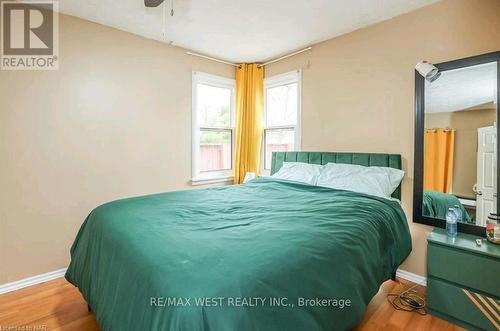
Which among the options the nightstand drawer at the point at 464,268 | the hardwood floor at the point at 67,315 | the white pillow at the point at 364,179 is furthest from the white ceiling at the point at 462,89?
the hardwood floor at the point at 67,315

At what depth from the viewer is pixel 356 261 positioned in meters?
1.38

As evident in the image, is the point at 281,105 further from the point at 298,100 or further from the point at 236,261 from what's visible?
the point at 236,261

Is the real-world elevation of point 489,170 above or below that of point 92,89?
below

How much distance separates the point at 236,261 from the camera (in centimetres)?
104

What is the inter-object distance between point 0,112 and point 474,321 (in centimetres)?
400

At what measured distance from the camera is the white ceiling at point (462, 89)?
6.48 feet

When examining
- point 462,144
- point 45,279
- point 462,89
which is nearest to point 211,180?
point 45,279

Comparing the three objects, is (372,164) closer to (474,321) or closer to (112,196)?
(474,321)

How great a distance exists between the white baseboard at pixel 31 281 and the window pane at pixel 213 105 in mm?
2355

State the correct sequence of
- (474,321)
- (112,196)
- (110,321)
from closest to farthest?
(110,321) < (474,321) < (112,196)

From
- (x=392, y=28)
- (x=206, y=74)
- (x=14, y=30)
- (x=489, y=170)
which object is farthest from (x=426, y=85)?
(x=14, y=30)

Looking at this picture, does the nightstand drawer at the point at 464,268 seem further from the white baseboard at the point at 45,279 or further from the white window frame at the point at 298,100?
the white window frame at the point at 298,100

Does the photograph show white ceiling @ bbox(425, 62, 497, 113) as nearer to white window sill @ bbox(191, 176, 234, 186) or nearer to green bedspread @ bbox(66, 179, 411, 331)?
green bedspread @ bbox(66, 179, 411, 331)

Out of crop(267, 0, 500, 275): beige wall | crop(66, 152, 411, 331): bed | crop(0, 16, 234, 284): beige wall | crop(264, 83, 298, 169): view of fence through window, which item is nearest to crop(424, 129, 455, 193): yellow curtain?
crop(267, 0, 500, 275): beige wall
